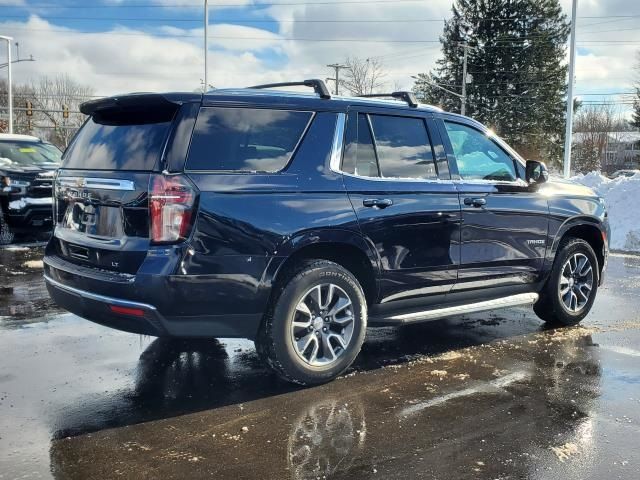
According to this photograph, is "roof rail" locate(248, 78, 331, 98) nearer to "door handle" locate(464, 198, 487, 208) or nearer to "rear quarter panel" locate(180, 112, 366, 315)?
"rear quarter panel" locate(180, 112, 366, 315)

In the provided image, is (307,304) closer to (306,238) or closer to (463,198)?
(306,238)

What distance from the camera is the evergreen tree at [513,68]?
4612 centimetres

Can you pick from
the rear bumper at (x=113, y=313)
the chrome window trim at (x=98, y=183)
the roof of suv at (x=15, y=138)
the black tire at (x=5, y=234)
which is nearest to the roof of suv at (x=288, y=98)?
the chrome window trim at (x=98, y=183)

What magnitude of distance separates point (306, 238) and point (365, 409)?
1157 mm

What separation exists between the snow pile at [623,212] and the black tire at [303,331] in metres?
8.11

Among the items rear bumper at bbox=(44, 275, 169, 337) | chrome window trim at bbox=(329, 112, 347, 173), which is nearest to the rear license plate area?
rear bumper at bbox=(44, 275, 169, 337)

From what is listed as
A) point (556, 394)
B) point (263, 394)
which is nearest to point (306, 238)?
point (263, 394)

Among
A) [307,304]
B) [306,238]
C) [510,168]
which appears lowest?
[307,304]

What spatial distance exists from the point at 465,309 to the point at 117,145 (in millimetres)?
2950

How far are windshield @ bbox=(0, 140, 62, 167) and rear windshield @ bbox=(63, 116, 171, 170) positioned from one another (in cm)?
696

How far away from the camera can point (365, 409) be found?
4.05m

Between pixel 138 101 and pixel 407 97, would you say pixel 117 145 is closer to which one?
pixel 138 101

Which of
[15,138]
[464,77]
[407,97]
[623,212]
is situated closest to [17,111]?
[464,77]

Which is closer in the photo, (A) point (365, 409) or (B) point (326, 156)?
(A) point (365, 409)
